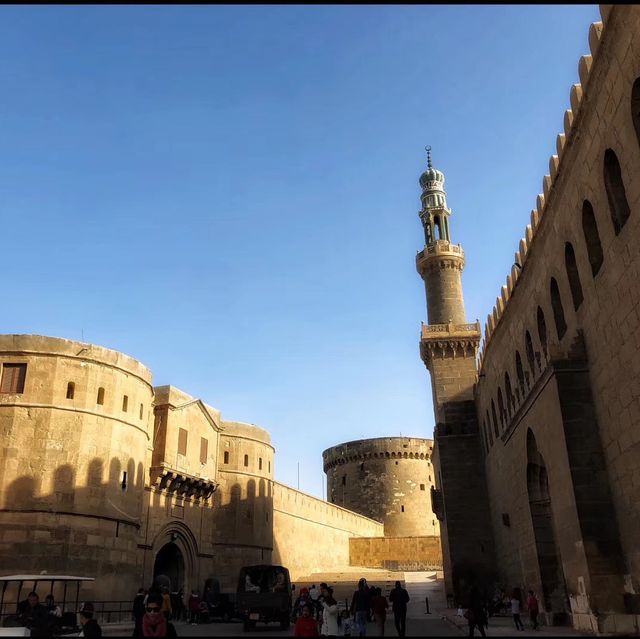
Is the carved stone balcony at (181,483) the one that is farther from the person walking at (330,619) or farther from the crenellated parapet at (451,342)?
the person walking at (330,619)

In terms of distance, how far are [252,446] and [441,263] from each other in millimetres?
12714

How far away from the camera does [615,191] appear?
34.1 ft

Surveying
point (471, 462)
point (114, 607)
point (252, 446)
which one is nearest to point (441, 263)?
point (471, 462)

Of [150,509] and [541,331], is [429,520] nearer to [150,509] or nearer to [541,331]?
[150,509]

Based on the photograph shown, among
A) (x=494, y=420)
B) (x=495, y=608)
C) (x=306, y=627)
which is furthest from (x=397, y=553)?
(x=306, y=627)

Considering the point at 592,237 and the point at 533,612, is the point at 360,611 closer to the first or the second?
the point at 533,612

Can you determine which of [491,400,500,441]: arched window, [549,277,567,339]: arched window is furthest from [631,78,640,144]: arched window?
[491,400,500,441]: arched window

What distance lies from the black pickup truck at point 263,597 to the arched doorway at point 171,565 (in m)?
7.13

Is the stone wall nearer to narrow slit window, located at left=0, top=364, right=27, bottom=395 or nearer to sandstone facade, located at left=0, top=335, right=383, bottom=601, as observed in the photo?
sandstone facade, located at left=0, top=335, right=383, bottom=601

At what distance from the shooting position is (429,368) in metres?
29.3

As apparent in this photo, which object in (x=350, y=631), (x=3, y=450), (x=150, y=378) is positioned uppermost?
(x=150, y=378)

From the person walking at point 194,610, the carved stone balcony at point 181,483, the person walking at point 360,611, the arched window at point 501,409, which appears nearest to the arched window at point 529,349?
the arched window at point 501,409

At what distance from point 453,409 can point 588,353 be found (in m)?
14.9

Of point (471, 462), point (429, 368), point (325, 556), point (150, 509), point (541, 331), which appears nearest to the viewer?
point (541, 331)
